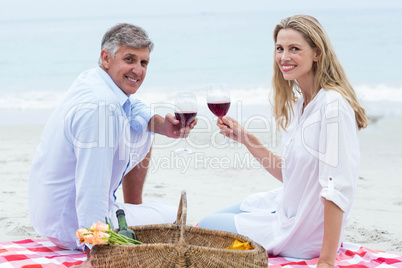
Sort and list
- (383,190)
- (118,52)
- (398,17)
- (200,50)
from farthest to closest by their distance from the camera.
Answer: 1. (398,17)
2. (200,50)
3. (383,190)
4. (118,52)

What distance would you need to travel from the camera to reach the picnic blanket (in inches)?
135

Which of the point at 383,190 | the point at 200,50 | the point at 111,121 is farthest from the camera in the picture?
the point at 200,50

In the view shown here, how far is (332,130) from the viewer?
3051 mm

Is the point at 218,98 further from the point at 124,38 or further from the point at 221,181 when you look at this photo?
the point at 221,181

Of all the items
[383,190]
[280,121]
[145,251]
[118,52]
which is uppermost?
[118,52]

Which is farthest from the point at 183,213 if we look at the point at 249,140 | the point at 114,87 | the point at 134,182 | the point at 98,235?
the point at 134,182

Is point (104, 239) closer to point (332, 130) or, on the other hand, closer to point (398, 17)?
point (332, 130)

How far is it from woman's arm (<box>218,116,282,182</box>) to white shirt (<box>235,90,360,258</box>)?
0.27 meters

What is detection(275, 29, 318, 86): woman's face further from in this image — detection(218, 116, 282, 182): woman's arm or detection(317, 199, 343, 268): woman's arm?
detection(317, 199, 343, 268): woman's arm

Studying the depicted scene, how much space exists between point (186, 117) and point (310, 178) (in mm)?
1023

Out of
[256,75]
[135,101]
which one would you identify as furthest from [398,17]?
[135,101]

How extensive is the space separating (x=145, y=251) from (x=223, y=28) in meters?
31.3

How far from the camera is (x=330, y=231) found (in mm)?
3016

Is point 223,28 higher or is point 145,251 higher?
point 223,28
